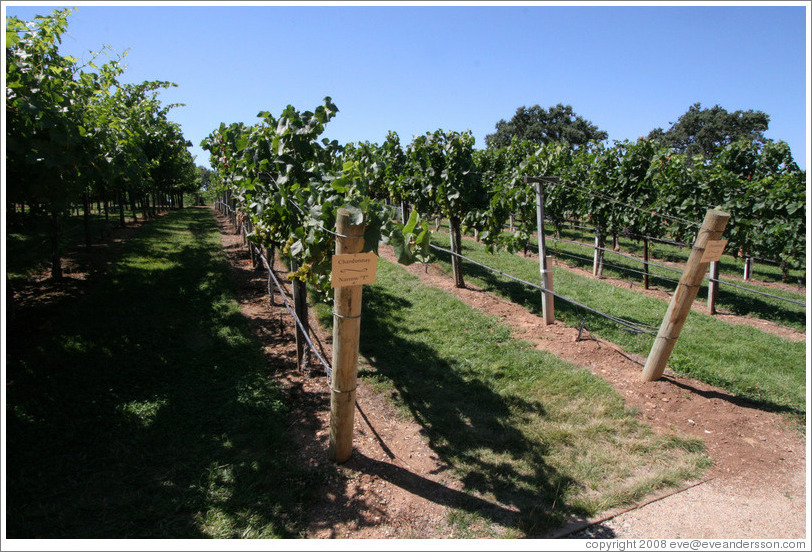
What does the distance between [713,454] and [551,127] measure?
56.5m

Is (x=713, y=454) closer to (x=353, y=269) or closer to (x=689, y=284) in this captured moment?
(x=689, y=284)

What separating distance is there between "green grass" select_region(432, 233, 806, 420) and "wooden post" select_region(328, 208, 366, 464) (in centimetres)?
424

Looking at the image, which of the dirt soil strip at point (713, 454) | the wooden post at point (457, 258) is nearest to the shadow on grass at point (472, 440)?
the dirt soil strip at point (713, 454)

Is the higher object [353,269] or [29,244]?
[353,269]

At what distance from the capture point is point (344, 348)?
362 centimetres

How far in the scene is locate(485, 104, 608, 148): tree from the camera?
177 ft

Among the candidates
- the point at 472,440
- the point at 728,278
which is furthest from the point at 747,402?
the point at 728,278

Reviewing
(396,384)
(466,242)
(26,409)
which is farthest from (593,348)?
(466,242)

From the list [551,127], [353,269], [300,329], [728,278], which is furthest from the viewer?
[551,127]

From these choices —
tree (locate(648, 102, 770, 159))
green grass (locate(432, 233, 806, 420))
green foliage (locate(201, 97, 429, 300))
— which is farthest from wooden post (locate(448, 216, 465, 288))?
tree (locate(648, 102, 770, 159))

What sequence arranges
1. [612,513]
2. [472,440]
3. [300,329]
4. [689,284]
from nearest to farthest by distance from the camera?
[612,513] → [472,440] → [689,284] → [300,329]

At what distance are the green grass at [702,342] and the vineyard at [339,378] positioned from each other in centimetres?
6

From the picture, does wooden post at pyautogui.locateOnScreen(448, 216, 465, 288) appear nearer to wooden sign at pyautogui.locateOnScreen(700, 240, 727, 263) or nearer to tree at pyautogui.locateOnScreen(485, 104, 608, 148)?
wooden sign at pyautogui.locateOnScreen(700, 240, 727, 263)

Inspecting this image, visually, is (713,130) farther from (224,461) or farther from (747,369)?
(224,461)
